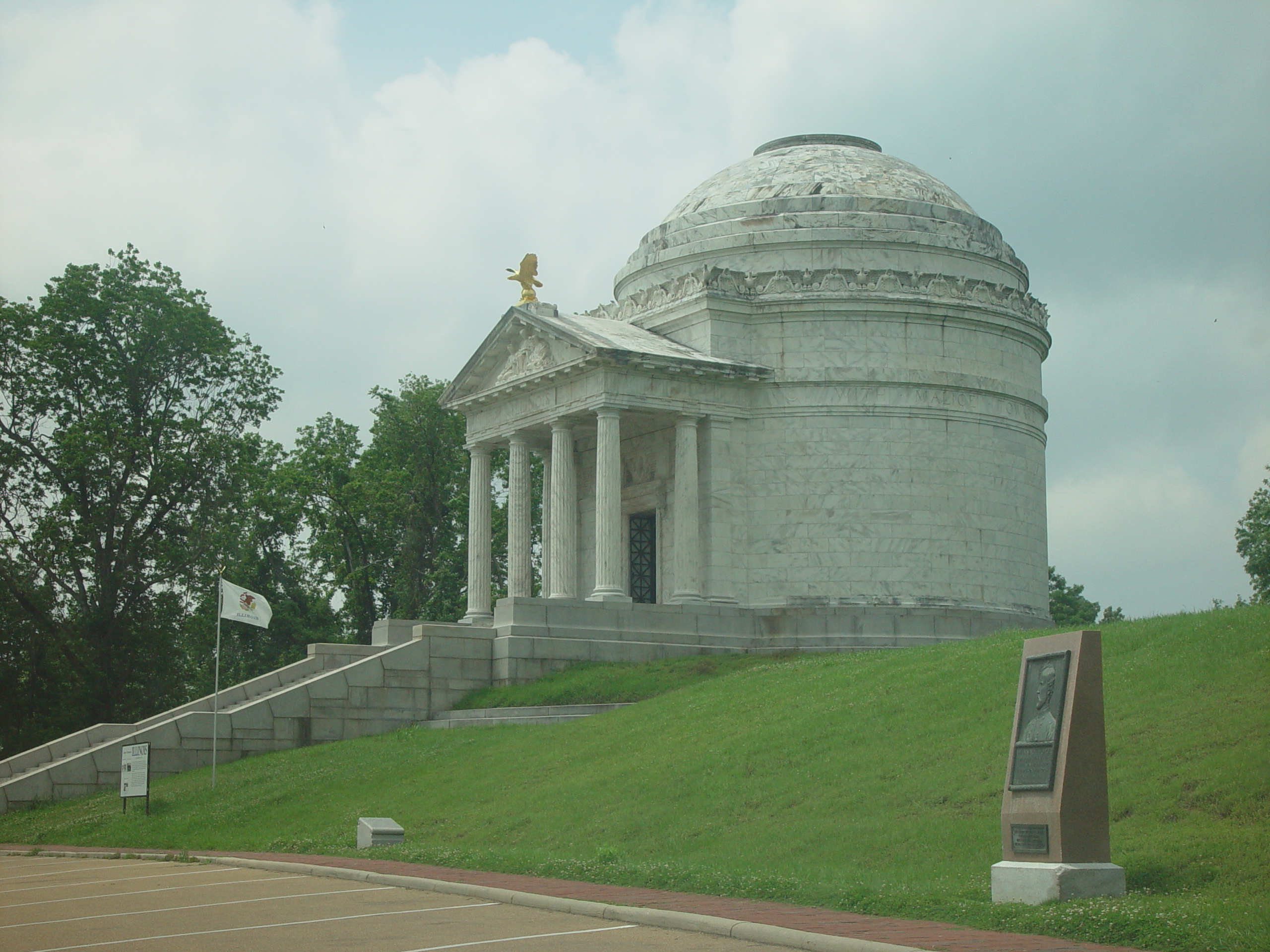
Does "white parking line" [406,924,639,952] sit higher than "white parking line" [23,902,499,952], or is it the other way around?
"white parking line" [406,924,639,952]

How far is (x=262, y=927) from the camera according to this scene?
47.3ft

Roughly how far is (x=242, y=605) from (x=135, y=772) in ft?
20.9

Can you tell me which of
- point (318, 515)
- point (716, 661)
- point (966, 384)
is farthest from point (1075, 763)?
point (318, 515)

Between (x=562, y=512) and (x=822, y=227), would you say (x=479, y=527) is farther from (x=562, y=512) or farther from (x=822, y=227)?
(x=822, y=227)

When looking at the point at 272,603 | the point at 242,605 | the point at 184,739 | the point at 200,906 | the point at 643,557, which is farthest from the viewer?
the point at 272,603

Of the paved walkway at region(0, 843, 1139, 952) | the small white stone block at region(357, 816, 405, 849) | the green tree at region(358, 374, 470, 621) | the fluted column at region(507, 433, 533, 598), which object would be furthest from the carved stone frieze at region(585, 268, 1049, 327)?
the paved walkway at region(0, 843, 1139, 952)

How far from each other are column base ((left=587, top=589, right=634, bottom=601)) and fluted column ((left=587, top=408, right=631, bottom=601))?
3cm

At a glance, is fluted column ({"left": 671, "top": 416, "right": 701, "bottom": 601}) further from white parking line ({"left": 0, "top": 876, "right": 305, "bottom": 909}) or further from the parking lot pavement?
white parking line ({"left": 0, "top": 876, "right": 305, "bottom": 909})

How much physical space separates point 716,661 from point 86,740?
15.8 m

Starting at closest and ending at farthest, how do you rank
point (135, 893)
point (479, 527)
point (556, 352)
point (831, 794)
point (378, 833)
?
point (135, 893)
point (831, 794)
point (378, 833)
point (556, 352)
point (479, 527)

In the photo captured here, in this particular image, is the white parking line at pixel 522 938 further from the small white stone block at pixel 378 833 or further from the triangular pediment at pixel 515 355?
the triangular pediment at pixel 515 355

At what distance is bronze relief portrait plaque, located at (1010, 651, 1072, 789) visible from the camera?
47.2ft

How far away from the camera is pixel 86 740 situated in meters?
37.0

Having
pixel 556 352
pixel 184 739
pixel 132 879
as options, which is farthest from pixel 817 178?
pixel 132 879
